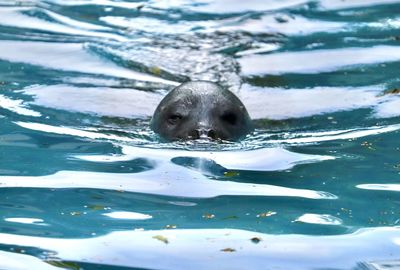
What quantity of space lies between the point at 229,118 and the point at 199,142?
837mm

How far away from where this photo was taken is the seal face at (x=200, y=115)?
739cm

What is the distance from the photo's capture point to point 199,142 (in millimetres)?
7008

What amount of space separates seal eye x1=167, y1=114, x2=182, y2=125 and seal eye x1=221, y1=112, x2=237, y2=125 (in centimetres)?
31

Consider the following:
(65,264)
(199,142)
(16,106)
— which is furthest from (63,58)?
(65,264)

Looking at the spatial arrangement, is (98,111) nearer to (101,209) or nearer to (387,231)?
(101,209)

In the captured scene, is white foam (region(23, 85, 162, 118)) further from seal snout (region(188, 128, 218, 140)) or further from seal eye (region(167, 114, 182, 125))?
seal snout (region(188, 128, 218, 140))

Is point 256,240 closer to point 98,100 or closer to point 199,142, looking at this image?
point 199,142

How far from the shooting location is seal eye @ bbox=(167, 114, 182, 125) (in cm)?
767

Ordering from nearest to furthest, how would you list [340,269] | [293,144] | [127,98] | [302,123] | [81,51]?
[340,269] → [293,144] → [302,123] → [127,98] → [81,51]

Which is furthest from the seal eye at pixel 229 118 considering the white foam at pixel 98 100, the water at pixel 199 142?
the white foam at pixel 98 100

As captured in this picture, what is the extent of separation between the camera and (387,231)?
4.96 meters

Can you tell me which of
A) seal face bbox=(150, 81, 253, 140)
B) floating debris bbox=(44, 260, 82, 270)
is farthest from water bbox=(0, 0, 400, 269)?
seal face bbox=(150, 81, 253, 140)

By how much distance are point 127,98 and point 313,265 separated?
4.61m

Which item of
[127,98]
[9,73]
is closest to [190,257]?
[127,98]
